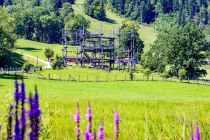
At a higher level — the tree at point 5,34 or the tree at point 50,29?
the tree at point 50,29

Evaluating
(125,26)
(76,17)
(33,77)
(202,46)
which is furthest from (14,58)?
(76,17)

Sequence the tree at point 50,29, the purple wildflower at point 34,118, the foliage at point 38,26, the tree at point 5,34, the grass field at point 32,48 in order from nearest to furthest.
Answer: the purple wildflower at point 34,118, the tree at point 5,34, the grass field at point 32,48, the foliage at point 38,26, the tree at point 50,29

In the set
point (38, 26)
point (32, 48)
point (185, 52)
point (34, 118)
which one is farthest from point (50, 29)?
point (34, 118)

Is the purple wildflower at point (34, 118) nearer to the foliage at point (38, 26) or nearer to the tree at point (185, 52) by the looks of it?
the tree at point (185, 52)

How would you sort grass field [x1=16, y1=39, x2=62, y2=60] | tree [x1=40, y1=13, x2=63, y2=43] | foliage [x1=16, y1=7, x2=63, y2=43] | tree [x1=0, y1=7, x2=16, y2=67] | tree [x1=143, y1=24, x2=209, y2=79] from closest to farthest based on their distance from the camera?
tree [x1=0, y1=7, x2=16, y2=67]
tree [x1=143, y1=24, x2=209, y2=79]
grass field [x1=16, y1=39, x2=62, y2=60]
foliage [x1=16, y1=7, x2=63, y2=43]
tree [x1=40, y1=13, x2=63, y2=43]

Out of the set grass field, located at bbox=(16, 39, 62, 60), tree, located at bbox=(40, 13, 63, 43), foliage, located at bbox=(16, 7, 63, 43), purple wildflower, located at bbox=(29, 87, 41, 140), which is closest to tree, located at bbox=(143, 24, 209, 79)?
grass field, located at bbox=(16, 39, 62, 60)

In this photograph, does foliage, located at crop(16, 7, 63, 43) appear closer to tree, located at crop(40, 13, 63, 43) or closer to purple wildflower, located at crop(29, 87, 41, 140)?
tree, located at crop(40, 13, 63, 43)

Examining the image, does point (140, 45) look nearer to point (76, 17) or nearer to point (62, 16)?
point (76, 17)

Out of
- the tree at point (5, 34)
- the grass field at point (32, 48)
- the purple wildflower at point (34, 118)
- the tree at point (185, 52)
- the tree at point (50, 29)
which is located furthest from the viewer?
the tree at point (50, 29)

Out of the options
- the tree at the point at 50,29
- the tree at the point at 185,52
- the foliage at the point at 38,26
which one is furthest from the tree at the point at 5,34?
the tree at the point at 50,29

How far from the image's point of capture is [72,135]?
8914 millimetres

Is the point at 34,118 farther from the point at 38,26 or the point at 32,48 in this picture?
the point at 38,26

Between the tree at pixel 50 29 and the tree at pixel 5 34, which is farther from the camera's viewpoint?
the tree at pixel 50 29

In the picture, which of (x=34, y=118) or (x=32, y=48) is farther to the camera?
(x=32, y=48)
